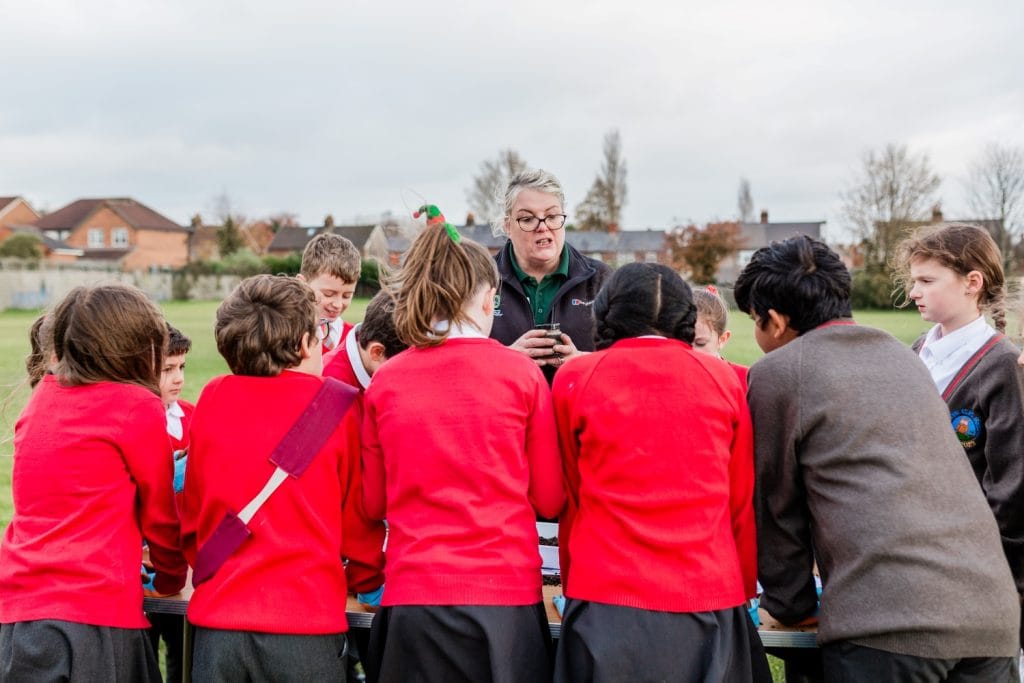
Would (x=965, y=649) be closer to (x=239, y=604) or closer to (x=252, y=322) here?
(x=239, y=604)

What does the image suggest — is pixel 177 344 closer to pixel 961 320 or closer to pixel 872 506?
pixel 872 506

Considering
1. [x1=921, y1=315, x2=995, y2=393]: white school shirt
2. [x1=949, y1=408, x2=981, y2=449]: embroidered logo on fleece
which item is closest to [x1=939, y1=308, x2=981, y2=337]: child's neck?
[x1=921, y1=315, x2=995, y2=393]: white school shirt

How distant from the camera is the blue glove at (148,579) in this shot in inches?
116

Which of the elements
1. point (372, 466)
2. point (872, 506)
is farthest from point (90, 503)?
point (872, 506)

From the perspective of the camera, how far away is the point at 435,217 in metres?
2.90

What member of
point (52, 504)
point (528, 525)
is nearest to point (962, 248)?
point (528, 525)

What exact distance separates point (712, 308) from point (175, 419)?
276cm

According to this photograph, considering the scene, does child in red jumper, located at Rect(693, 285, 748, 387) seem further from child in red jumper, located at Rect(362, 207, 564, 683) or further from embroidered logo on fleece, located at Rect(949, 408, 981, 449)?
child in red jumper, located at Rect(362, 207, 564, 683)

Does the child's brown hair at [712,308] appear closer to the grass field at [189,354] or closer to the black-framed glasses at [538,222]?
the black-framed glasses at [538,222]

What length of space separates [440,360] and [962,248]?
90.3 inches

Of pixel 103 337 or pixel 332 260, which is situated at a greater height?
pixel 332 260

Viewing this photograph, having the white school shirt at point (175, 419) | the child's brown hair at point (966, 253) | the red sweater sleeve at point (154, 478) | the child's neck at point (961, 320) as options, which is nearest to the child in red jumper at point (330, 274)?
the white school shirt at point (175, 419)

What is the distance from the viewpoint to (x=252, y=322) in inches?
102

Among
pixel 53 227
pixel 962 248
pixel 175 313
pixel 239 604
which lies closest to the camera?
pixel 239 604
